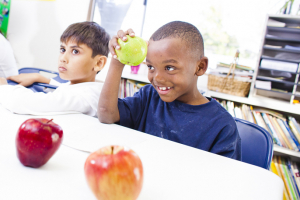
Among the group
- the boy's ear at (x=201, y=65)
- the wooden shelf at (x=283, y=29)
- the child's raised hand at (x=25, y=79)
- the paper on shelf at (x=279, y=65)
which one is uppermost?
the wooden shelf at (x=283, y=29)

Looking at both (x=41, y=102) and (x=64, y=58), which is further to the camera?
(x=64, y=58)

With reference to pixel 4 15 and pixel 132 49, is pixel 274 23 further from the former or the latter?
pixel 4 15

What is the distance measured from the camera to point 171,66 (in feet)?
2.81

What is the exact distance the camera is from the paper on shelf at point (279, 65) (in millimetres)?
1739

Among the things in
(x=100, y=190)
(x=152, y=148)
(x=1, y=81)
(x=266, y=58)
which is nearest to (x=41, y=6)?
(x=1, y=81)

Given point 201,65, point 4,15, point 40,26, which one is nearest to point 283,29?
point 201,65

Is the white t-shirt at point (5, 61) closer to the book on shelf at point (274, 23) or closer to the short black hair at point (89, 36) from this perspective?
the short black hair at point (89, 36)

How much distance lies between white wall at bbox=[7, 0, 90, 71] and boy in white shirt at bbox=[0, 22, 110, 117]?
169 centimetres

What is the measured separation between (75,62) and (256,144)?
0.93 m

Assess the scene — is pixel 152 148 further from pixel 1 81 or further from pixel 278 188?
pixel 1 81

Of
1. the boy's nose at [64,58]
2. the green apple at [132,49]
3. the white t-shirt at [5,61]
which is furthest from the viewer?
the white t-shirt at [5,61]

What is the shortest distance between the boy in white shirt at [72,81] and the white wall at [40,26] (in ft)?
5.56

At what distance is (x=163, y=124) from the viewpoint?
955 mm

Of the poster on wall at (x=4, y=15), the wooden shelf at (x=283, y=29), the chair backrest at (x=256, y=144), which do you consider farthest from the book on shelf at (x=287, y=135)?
the poster on wall at (x=4, y=15)
